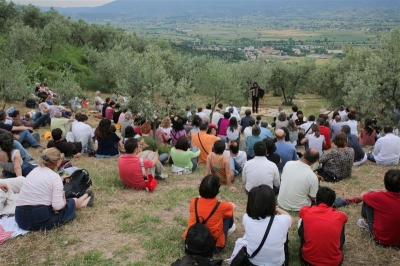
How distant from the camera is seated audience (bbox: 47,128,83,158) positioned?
10570 millimetres

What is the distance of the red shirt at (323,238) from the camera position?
538cm

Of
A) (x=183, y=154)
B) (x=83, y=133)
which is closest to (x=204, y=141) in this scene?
(x=183, y=154)

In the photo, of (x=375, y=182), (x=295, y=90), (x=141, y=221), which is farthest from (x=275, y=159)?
(x=295, y=90)

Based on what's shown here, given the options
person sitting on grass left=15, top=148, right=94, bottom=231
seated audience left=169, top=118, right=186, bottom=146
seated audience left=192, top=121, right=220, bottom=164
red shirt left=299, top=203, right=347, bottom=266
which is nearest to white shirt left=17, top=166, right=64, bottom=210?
person sitting on grass left=15, top=148, right=94, bottom=231

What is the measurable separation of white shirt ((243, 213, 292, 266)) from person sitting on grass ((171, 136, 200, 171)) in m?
5.01

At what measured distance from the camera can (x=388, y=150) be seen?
11.6 m

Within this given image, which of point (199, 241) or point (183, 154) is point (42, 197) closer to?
point (199, 241)

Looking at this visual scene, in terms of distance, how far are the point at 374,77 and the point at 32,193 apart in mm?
12186

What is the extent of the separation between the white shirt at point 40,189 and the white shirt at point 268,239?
329 cm

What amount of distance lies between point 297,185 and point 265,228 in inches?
99.2

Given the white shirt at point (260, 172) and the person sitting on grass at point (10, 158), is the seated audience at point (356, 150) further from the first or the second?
the person sitting on grass at point (10, 158)

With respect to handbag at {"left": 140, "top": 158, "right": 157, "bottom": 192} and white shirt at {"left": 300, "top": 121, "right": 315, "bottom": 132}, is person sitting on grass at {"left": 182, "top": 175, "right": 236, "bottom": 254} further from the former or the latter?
white shirt at {"left": 300, "top": 121, "right": 315, "bottom": 132}

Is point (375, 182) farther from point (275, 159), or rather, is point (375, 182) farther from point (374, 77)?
point (374, 77)

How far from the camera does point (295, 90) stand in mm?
43031
